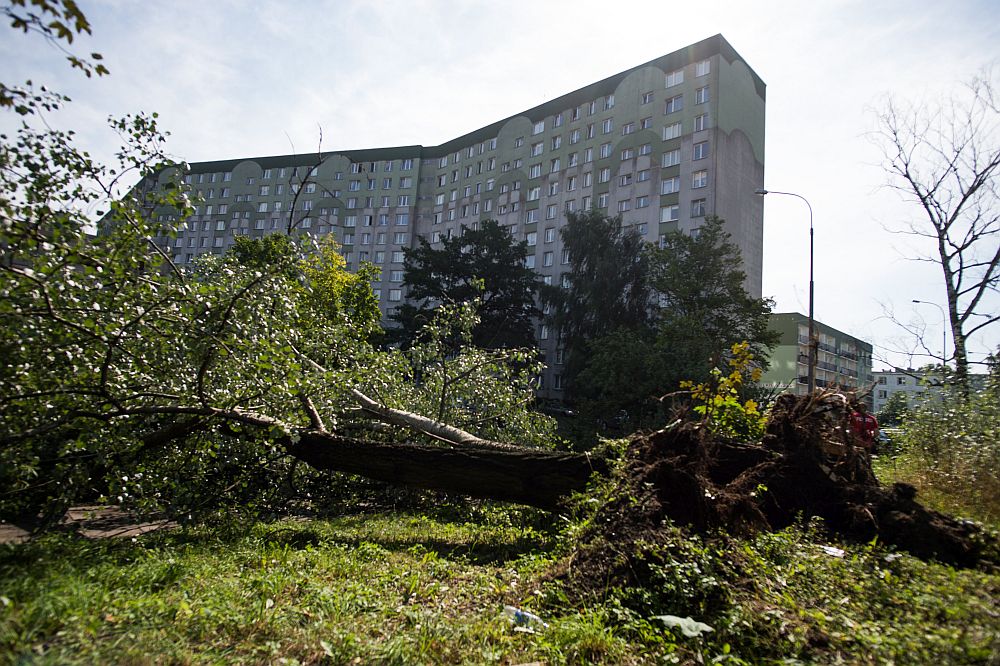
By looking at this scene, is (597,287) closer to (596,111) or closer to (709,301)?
(709,301)

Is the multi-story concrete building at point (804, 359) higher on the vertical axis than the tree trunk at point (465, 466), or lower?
higher

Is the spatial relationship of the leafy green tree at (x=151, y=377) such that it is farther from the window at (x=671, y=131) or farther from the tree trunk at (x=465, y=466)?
the window at (x=671, y=131)

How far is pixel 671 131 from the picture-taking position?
35.1 metres

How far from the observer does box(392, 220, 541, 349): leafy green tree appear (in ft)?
105

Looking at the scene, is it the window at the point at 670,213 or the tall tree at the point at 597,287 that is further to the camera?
the window at the point at 670,213

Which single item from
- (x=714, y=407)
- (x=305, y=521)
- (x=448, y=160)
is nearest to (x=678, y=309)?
(x=714, y=407)

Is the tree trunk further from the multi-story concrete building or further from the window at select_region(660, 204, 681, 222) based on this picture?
the window at select_region(660, 204, 681, 222)

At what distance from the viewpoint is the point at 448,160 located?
2002 inches

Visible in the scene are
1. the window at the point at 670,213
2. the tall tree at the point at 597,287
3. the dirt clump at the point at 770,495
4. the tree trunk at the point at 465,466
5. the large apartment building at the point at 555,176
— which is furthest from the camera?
the window at the point at 670,213

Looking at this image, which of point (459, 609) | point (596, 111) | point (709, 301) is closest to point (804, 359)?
point (596, 111)

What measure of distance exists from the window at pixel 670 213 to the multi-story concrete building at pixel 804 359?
847cm

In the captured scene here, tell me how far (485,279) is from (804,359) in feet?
147

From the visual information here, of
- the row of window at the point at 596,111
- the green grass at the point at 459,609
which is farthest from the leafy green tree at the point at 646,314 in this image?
the green grass at the point at 459,609

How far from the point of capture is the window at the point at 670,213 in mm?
33938
